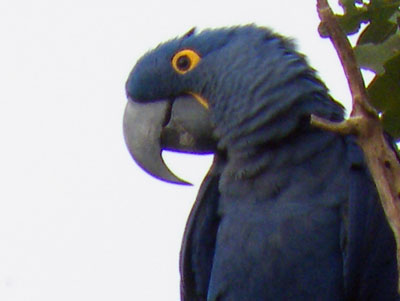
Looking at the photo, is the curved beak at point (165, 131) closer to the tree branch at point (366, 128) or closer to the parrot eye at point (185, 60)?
the parrot eye at point (185, 60)

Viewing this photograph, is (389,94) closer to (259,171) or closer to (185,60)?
(259,171)

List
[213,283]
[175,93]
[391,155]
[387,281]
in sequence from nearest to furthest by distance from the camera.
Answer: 1. [391,155]
2. [387,281]
3. [213,283]
4. [175,93]

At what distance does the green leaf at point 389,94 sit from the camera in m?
1.52

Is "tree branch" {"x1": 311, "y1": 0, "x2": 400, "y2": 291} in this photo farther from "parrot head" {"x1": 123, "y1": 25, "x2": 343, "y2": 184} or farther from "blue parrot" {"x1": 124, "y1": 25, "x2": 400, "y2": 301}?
"parrot head" {"x1": 123, "y1": 25, "x2": 343, "y2": 184}

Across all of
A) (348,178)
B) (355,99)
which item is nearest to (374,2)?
(348,178)

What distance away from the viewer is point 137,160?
1999 mm

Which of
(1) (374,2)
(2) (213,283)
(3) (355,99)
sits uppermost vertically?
(1) (374,2)

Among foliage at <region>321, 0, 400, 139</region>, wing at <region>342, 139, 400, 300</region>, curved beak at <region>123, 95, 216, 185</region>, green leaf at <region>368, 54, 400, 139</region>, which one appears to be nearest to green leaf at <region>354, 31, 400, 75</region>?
foliage at <region>321, 0, 400, 139</region>

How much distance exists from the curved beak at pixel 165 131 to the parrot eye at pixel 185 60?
7 cm

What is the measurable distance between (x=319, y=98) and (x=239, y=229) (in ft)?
1.13

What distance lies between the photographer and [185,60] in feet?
6.53

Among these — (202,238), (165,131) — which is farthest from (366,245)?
(165,131)

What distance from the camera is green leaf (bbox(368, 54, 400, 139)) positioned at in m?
1.52

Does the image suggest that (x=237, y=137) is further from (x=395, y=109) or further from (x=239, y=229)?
(x=395, y=109)
